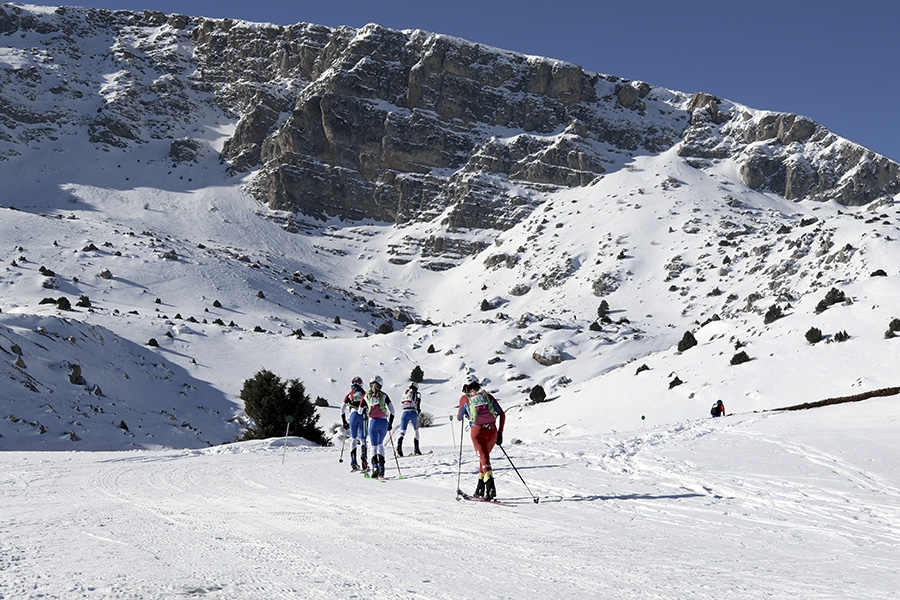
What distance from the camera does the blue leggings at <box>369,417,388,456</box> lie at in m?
13.3

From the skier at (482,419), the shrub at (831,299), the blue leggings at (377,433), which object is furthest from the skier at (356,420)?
the shrub at (831,299)

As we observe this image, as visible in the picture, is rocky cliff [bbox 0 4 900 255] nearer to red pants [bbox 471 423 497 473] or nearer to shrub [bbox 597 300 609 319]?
shrub [bbox 597 300 609 319]

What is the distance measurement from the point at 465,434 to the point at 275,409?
26.9ft

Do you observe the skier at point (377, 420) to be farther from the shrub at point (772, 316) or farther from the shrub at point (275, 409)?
the shrub at point (772, 316)

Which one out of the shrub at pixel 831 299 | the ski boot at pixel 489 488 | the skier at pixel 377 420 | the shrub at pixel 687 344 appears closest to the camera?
the ski boot at pixel 489 488

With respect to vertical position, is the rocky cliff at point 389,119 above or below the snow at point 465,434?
above

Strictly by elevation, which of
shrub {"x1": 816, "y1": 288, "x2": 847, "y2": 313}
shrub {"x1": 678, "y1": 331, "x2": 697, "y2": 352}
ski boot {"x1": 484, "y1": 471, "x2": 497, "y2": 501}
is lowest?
ski boot {"x1": 484, "y1": 471, "x2": 497, "y2": 501}

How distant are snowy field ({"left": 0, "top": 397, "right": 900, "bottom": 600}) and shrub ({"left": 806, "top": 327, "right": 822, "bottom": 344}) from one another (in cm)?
1827

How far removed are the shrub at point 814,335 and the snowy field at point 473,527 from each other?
18270 millimetres

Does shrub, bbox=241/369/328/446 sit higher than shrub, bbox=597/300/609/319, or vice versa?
shrub, bbox=597/300/609/319

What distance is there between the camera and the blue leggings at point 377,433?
13.3 meters

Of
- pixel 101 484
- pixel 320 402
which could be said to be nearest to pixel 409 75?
pixel 320 402

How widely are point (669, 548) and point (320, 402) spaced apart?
39115 mm

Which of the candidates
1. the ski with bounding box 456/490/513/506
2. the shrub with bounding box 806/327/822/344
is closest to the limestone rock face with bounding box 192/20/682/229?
the shrub with bounding box 806/327/822/344
